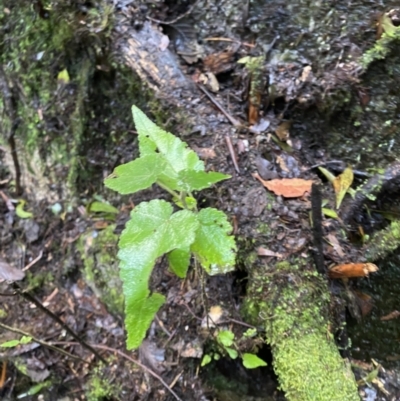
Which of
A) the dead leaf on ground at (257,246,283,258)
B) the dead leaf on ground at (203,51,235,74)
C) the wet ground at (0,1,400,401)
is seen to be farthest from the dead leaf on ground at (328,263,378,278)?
the dead leaf on ground at (203,51,235,74)

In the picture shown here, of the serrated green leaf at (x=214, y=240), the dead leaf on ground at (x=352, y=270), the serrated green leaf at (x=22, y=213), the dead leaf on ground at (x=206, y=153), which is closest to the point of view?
the serrated green leaf at (x=214, y=240)

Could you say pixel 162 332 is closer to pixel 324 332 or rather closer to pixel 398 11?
pixel 324 332

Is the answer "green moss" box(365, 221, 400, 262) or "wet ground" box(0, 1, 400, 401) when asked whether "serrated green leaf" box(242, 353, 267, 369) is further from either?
"green moss" box(365, 221, 400, 262)

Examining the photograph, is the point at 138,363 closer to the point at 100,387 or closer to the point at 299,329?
the point at 100,387

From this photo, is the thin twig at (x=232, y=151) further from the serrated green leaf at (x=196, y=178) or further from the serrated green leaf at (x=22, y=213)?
the serrated green leaf at (x=22, y=213)

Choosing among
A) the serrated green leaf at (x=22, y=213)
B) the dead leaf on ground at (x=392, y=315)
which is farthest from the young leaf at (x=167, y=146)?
the serrated green leaf at (x=22, y=213)

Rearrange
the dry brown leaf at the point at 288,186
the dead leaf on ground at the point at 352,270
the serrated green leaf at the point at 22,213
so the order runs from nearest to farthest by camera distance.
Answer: the dead leaf on ground at the point at 352,270 → the dry brown leaf at the point at 288,186 → the serrated green leaf at the point at 22,213
